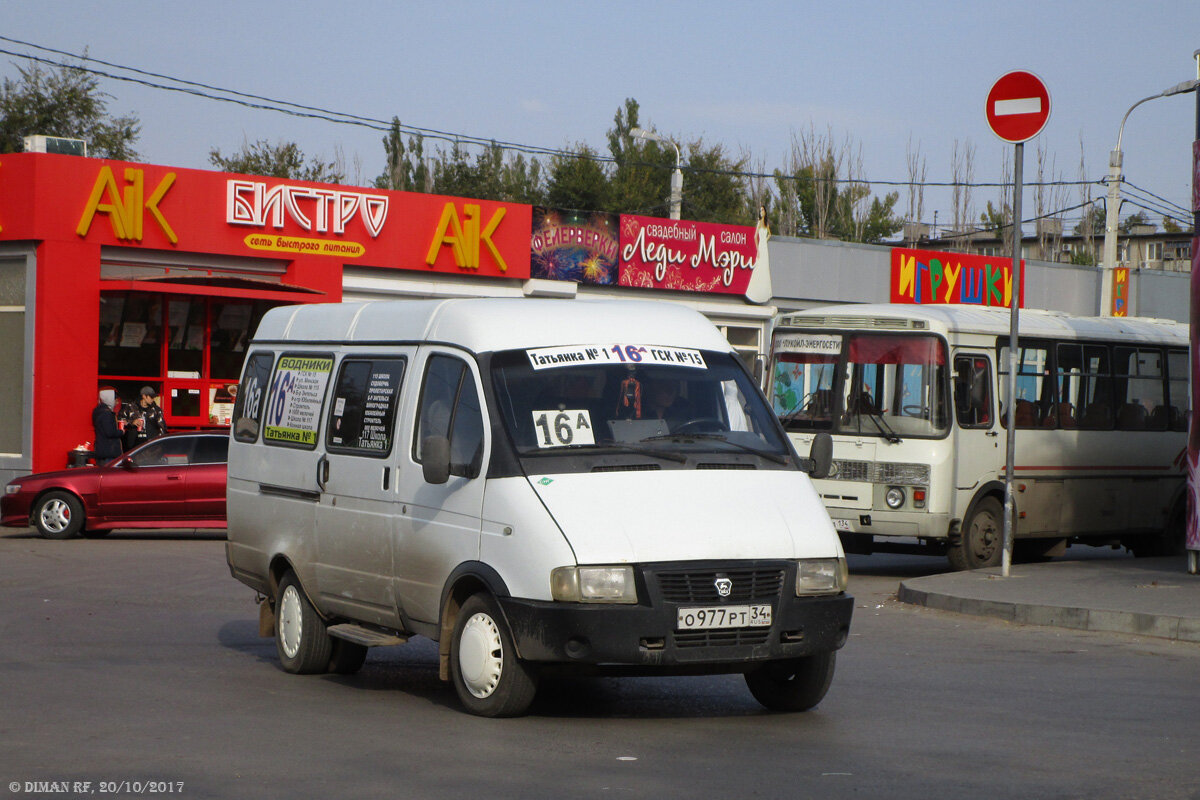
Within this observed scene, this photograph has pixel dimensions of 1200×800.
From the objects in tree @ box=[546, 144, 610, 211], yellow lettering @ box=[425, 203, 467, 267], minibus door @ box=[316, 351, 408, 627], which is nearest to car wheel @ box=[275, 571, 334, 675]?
minibus door @ box=[316, 351, 408, 627]

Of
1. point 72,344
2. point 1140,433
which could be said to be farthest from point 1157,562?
point 72,344

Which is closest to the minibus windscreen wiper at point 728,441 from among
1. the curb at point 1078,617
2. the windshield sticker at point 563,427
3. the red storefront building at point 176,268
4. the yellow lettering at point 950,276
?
the windshield sticker at point 563,427

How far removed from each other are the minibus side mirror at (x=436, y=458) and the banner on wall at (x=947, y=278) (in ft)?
98.6

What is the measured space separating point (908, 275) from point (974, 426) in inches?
861

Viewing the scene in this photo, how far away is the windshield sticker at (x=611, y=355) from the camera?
8070 mm

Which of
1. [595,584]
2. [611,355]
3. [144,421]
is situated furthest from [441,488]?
[144,421]

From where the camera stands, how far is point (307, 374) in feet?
31.6

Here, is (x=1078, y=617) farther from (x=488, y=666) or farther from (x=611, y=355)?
(x=488, y=666)

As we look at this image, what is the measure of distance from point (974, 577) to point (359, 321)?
7497mm

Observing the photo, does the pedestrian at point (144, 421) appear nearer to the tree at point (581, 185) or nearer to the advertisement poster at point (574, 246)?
the advertisement poster at point (574, 246)

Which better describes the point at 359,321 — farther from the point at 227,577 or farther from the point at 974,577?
the point at 974,577

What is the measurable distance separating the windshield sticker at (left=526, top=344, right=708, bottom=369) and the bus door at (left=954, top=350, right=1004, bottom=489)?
26.7ft

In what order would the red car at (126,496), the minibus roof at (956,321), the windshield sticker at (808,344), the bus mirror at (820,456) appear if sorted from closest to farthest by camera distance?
the bus mirror at (820,456)
the minibus roof at (956,321)
the windshield sticker at (808,344)
the red car at (126,496)

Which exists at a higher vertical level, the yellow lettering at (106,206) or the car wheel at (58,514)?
the yellow lettering at (106,206)
